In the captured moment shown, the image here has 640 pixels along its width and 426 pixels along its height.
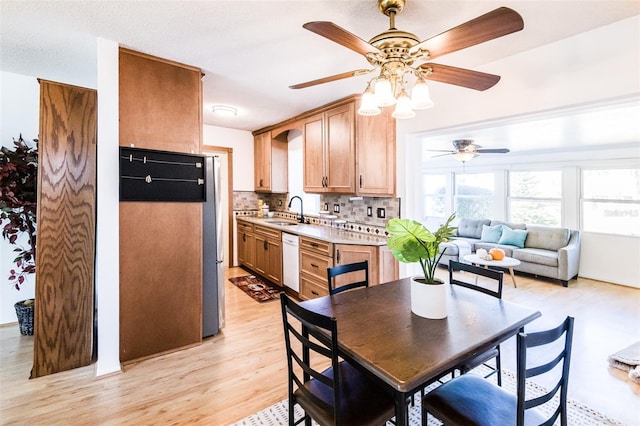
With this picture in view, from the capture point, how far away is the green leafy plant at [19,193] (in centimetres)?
257

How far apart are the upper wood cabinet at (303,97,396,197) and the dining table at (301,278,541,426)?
5.58 ft

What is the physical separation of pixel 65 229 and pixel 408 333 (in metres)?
2.70

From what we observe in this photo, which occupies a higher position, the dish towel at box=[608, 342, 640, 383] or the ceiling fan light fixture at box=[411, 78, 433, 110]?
the ceiling fan light fixture at box=[411, 78, 433, 110]

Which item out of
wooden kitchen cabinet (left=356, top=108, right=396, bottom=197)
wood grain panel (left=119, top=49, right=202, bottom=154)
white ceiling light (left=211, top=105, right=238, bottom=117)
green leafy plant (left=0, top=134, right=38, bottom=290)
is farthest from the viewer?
white ceiling light (left=211, top=105, right=238, bottom=117)

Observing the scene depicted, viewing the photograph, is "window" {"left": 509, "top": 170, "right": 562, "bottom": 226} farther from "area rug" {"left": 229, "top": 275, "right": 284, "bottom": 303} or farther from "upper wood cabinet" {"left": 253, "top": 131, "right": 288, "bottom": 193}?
"area rug" {"left": 229, "top": 275, "right": 284, "bottom": 303}

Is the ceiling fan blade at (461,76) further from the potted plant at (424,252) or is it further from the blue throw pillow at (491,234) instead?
the blue throw pillow at (491,234)

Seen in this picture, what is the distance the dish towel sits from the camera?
7.56 ft

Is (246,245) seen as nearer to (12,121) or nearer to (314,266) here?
(314,266)

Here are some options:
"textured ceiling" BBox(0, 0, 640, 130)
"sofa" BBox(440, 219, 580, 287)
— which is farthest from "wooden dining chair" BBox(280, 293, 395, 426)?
"sofa" BBox(440, 219, 580, 287)

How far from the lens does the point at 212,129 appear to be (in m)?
5.18

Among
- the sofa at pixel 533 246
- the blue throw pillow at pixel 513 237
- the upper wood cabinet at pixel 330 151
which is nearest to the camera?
the upper wood cabinet at pixel 330 151

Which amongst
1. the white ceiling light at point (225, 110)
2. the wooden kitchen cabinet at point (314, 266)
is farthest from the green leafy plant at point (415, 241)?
the white ceiling light at point (225, 110)

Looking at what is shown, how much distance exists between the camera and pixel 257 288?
14.4 ft

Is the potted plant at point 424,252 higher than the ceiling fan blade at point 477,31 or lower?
lower
